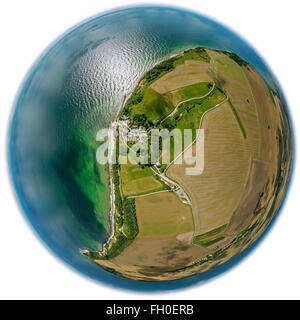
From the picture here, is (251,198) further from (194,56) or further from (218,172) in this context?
(194,56)

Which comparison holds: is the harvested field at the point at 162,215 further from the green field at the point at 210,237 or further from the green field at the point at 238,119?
the green field at the point at 238,119

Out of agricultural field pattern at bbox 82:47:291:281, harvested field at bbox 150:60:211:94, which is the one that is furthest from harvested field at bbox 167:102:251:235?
harvested field at bbox 150:60:211:94

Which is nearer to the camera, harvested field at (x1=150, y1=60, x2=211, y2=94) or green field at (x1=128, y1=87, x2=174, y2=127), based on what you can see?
green field at (x1=128, y1=87, x2=174, y2=127)

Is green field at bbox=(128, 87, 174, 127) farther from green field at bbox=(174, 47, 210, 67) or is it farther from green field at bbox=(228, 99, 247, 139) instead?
green field at bbox=(228, 99, 247, 139)

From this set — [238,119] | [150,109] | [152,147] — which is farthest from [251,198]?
[150,109]

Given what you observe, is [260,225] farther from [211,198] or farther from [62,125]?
[62,125]

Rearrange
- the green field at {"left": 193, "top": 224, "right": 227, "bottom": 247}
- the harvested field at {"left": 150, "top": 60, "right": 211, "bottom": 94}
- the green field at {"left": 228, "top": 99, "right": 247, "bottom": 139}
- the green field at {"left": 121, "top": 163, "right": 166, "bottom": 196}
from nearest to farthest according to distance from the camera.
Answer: the green field at {"left": 121, "top": 163, "right": 166, "bottom": 196} < the harvested field at {"left": 150, "top": 60, "right": 211, "bottom": 94} < the green field at {"left": 228, "top": 99, "right": 247, "bottom": 139} < the green field at {"left": 193, "top": 224, "right": 227, "bottom": 247}
